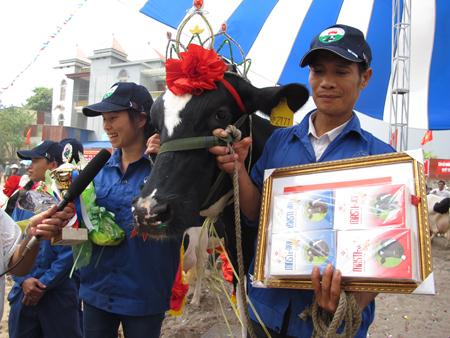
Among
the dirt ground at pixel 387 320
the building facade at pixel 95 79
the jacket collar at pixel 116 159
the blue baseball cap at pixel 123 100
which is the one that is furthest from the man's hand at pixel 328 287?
the building facade at pixel 95 79

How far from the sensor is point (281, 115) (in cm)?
210

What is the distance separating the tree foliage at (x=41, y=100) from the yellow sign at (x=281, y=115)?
5567 cm

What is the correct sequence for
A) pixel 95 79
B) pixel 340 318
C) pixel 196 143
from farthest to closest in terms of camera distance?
pixel 95 79
pixel 196 143
pixel 340 318

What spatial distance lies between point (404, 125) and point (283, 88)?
5.33m

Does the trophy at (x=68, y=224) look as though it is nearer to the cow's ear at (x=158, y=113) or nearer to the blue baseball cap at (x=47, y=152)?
the cow's ear at (x=158, y=113)

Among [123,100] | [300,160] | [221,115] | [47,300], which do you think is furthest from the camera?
[47,300]

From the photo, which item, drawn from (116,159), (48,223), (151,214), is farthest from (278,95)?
(48,223)

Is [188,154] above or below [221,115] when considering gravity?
below

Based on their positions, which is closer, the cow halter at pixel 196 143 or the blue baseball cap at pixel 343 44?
the blue baseball cap at pixel 343 44

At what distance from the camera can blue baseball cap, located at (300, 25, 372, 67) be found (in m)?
1.47

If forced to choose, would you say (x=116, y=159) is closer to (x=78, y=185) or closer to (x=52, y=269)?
(x=78, y=185)

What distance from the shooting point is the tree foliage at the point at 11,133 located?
135ft

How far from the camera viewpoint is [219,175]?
182 centimetres

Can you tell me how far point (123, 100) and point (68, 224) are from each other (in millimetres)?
839
